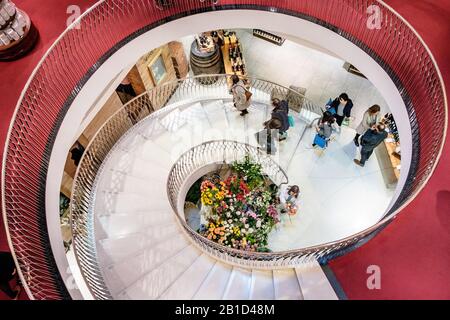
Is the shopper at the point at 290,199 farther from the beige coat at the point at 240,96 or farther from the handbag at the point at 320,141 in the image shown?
the beige coat at the point at 240,96

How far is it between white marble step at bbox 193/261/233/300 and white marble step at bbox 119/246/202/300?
1.60 feet

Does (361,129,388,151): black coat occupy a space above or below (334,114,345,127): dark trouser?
below

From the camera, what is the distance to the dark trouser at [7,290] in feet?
17.6

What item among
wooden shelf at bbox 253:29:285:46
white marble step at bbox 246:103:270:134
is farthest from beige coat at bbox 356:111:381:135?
wooden shelf at bbox 253:29:285:46

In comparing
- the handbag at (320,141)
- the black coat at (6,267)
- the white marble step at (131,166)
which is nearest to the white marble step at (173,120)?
the white marble step at (131,166)

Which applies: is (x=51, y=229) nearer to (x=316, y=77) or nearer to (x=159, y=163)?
(x=159, y=163)

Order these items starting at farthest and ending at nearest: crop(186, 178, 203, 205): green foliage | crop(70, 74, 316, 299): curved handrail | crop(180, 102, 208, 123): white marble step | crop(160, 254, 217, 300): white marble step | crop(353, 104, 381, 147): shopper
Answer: crop(186, 178, 203, 205): green foliage < crop(180, 102, 208, 123): white marble step < crop(353, 104, 381, 147): shopper < crop(70, 74, 316, 299): curved handrail < crop(160, 254, 217, 300): white marble step

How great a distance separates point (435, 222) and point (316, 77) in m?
7.44

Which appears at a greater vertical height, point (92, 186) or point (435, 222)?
point (92, 186)

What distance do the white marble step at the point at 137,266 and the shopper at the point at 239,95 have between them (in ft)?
11.9

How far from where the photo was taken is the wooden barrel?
38.8ft

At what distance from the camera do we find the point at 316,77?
1244 cm

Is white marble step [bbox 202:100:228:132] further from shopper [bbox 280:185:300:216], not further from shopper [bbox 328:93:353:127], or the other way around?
shopper [bbox 328:93:353:127]
